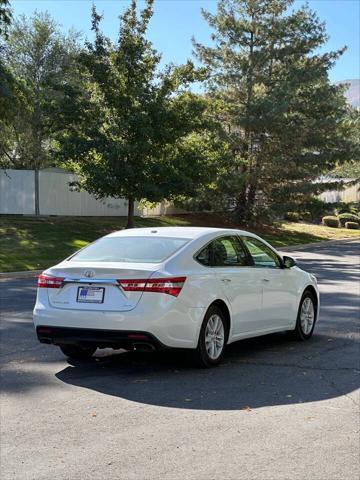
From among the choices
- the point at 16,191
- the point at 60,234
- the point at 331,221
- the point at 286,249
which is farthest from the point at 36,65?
the point at 331,221

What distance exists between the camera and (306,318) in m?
9.73

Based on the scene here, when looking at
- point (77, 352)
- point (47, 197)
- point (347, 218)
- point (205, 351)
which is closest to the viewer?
point (205, 351)

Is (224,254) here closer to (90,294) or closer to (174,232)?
(174,232)

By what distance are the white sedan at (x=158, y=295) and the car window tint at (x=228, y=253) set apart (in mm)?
14

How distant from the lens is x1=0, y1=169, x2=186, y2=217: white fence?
34.0 m

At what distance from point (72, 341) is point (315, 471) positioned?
138 inches

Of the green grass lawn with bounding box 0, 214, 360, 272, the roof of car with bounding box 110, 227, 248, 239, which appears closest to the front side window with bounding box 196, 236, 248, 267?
the roof of car with bounding box 110, 227, 248, 239

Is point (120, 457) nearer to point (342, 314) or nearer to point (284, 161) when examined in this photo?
point (342, 314)

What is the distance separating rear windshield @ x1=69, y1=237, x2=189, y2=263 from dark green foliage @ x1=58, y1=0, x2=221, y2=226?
18934 mm

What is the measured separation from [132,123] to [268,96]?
1247 centimetres

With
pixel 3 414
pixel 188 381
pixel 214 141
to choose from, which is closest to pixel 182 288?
pixel 188 381

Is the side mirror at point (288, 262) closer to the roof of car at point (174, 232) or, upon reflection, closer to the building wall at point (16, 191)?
the roof of car at point (174, 232)

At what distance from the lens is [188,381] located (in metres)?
7.11

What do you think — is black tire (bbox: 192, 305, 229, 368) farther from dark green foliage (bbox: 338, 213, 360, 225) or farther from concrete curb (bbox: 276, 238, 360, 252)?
dark green foliage (bbox: 338, 213, 360, 225)
